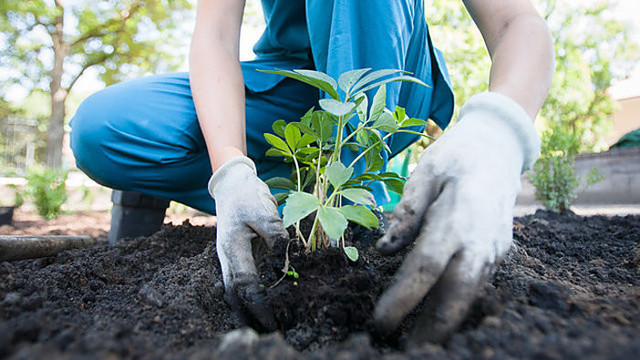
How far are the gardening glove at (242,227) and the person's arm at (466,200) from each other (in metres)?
0.34

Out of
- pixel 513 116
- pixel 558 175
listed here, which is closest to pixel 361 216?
pixel 513 116

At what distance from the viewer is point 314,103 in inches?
76.2

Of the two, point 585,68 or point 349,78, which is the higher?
point 585,68

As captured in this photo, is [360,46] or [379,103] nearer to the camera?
[379,103]

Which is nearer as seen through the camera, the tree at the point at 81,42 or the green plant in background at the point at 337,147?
the green plant in background at the point at 337,147

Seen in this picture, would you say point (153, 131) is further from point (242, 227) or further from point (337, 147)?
point (337, 147)

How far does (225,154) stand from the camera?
1.13 m

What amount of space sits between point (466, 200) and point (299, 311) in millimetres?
399

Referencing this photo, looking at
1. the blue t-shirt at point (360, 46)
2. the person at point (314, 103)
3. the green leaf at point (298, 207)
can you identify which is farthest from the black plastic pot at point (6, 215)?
the green leaf at point (298, 207)

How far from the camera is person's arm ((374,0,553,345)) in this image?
609 millimetres

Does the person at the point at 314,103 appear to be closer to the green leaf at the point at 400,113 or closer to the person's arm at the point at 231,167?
the person's arm at the point at 231,167

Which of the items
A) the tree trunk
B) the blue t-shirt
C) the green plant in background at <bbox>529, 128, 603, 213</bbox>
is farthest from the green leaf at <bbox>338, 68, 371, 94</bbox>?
the tree trunk

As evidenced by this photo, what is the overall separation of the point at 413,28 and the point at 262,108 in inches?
33.5

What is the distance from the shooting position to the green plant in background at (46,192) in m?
3.28
